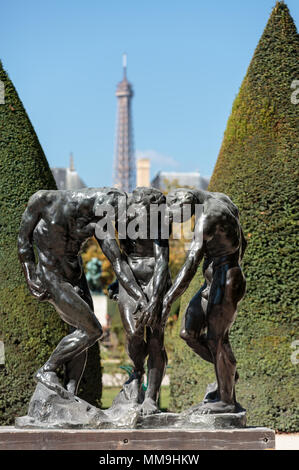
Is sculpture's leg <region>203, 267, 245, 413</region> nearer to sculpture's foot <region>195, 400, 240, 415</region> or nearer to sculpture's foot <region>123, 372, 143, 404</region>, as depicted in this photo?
sculpture's foot <region>195, 400, 240, 415</region>

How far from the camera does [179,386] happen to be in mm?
9617

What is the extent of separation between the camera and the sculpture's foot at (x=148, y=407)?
20.2ft

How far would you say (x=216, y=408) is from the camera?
630 cm

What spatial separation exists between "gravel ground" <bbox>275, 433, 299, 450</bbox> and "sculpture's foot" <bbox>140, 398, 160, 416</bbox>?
1982mm

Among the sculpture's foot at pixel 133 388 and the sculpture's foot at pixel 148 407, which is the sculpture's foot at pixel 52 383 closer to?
the sculpture's foot at pixel 133 388

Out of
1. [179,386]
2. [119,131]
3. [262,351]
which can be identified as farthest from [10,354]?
Result: [119,131]

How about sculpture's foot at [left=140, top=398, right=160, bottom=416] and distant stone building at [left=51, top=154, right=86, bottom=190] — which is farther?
distant stone building at [left=51, top=154, right=86, bottom=190]

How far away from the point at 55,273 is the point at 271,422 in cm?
374

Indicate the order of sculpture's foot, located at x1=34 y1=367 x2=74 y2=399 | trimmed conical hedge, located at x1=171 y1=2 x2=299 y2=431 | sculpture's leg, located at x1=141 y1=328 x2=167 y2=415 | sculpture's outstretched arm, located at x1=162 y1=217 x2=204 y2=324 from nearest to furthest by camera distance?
sculpture's outstretched arm, located at x1=162 y1=217 x2=204 y2=324 → sculpture's foot, located at x1=34 y1=367 x2=74 y2=399 → sculpture's leg, located at x1=141 y1=328 x2=167 y2=415 → trimmed conical hedge, located at x1=171 y1=2 x2=299 y2=431

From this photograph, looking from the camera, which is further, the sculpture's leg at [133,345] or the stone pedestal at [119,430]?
the sculpture's leg at [133,345]

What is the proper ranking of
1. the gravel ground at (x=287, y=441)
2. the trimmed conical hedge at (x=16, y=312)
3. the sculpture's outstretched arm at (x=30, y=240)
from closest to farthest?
the sculpture's outstretched arm at (x=30, y=240) → the gravel ground at (x=287, y=441) → the trimmed conical hedge at (x=16, y=312)

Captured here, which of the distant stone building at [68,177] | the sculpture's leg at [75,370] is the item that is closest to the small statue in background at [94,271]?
the distant stone building at [68,177]

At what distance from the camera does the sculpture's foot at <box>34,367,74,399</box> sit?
6227mm

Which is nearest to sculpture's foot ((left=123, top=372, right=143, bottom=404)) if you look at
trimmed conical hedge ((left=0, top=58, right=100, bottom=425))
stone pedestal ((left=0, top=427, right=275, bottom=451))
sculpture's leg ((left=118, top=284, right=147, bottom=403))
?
sculpture's leg ((left=118, top=284, right=147, bottom=403))
